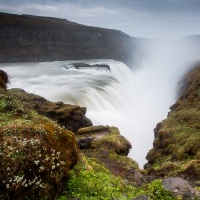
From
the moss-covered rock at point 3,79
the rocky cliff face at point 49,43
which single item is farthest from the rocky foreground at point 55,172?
the rocky cliff face at point 49,43

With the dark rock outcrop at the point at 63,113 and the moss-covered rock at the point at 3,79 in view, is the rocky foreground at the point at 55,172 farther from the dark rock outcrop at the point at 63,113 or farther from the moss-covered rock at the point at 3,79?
the dark rock outcrop at the point at 63,113

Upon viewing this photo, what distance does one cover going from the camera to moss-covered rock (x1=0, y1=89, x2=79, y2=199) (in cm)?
695

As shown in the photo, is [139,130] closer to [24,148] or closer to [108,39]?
[24,148]

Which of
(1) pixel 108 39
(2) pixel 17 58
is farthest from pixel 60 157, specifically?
(1) pixel 108 39

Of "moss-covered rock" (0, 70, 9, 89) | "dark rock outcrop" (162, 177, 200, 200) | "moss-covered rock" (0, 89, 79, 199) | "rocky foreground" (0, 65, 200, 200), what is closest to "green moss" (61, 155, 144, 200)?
"rocky foreground" (0, 65, 200, 200)

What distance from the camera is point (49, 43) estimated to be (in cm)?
10538

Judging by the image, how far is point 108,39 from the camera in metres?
136

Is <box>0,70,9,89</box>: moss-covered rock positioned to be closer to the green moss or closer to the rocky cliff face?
the green moss

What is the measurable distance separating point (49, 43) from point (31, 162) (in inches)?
4003

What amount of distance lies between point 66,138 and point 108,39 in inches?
5111

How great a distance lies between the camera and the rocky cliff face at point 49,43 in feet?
298

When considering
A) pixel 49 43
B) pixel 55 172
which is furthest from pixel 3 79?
pixel 49 43

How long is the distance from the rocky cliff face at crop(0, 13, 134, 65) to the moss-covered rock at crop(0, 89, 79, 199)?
79.2 m

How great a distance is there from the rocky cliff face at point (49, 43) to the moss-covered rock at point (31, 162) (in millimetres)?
79151
